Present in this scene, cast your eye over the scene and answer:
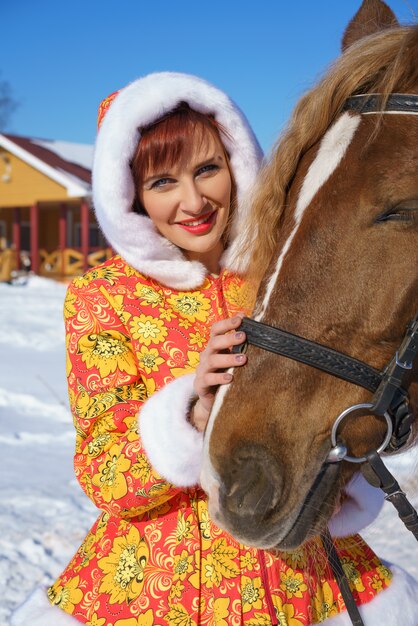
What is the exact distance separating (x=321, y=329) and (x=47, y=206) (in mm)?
23658

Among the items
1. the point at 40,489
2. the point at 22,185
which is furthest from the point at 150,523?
the point at 22,185

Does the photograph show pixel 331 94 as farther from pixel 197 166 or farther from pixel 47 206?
pixel 47 206

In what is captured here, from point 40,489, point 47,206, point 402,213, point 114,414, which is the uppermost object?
point 402,213

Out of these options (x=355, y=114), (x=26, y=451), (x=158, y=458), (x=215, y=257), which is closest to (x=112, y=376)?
(x=158, y=458)

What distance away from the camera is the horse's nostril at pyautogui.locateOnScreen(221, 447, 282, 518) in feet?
3.73

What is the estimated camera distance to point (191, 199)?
1.74m

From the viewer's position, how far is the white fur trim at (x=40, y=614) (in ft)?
5.04

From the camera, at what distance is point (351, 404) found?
3.89 feet

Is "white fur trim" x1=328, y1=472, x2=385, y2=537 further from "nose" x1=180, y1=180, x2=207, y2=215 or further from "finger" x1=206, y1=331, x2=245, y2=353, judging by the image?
"nose" x1=180, y1=180, x2=207, y2=215

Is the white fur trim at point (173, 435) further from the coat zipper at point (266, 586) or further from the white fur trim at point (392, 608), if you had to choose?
→ the white fur trim at point (392, 608)

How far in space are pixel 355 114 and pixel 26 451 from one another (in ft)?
13.3

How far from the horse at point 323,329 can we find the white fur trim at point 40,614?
63 centimetres

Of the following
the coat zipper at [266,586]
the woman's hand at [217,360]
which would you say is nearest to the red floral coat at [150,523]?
the coat zipper at [266,586]

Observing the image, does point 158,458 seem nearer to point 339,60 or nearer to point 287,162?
point 287,162
